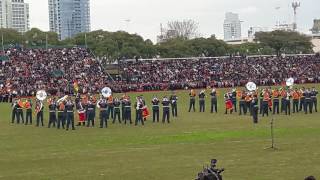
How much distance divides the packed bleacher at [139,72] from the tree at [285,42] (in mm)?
29295

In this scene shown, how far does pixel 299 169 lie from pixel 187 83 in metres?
51.9

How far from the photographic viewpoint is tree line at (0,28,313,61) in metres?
93.8

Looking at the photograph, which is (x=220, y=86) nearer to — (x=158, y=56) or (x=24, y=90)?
(x=24, y=90)

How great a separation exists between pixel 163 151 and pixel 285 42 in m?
95.8

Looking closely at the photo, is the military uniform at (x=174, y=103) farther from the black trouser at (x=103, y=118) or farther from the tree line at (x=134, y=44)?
the tree line at (x=134, y=44)

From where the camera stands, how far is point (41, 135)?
89.8 ft

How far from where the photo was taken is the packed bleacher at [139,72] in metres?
64.8

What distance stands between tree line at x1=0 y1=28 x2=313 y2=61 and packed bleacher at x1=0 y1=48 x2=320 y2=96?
1492 centimetres

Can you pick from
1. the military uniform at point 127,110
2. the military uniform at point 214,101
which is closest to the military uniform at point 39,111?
the military uniform at point 127,110

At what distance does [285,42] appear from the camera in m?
113

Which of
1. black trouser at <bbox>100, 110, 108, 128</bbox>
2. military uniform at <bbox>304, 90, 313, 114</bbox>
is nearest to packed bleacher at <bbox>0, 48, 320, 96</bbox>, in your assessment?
black trouser at <bbox>100, 110, 108, 128</bbox>

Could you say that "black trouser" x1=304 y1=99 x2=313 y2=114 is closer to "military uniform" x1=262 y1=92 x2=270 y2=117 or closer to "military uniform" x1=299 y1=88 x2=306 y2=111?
"military uniform" x1=299 y1=88 x2=306 y2=111

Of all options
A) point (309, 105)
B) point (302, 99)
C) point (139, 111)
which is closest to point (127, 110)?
point (139, 111)

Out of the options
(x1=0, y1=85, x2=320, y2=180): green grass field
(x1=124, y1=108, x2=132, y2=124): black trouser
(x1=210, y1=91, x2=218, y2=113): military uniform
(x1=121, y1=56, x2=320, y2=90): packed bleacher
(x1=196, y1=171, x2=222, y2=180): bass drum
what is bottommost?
(x1=0, y1=85, x2=320, y2=180): green grass field
